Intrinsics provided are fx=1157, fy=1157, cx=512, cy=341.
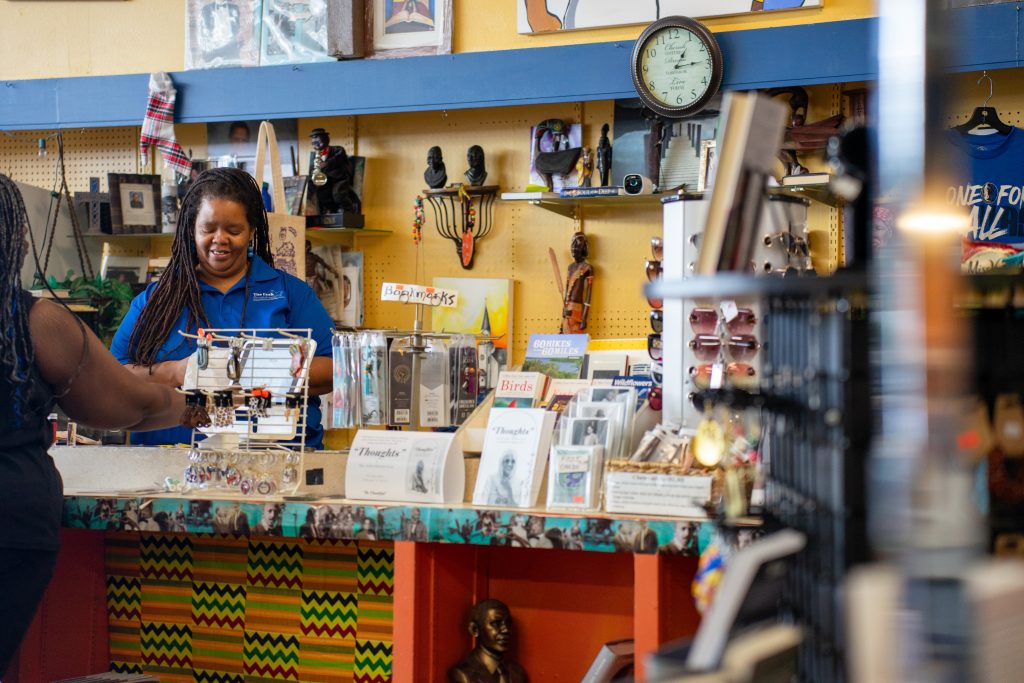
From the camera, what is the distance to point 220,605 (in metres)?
3.03

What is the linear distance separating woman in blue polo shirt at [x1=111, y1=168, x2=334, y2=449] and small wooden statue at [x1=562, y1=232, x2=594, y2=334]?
65.7 inches

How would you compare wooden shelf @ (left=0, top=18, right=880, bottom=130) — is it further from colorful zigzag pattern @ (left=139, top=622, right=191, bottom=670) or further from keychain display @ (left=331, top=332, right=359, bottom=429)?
colorful zigzag pattern @ (left=139, top=622, right=191, bottom=670)

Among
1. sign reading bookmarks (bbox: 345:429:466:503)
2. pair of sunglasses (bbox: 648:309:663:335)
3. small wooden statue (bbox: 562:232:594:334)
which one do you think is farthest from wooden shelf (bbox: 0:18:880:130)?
sign reading bookmarks (bbox: 345:429:466:503)

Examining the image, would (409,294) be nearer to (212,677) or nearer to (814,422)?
(212,677)

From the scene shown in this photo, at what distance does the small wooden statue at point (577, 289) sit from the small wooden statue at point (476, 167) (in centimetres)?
53

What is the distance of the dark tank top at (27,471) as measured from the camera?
2.41 m

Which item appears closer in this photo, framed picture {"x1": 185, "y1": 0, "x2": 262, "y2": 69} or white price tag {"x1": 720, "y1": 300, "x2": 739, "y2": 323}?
white price tag {"x1": 720, "y1": 300, "x2": 739, "y2": 323}

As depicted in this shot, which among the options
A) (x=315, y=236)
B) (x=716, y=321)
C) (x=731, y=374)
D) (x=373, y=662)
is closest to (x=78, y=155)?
(x=315, y=236)

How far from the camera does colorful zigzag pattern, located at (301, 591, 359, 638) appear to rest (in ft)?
9.46

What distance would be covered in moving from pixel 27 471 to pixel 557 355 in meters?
1.56

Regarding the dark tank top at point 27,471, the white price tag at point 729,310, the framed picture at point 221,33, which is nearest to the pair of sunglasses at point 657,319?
the white price tag at point 729,310

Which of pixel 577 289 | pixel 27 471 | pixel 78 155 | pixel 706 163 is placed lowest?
→ pixel 27 471

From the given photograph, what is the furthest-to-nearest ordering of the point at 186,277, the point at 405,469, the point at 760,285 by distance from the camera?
the point at 186,277, the point at 405,469, the point at 760,285

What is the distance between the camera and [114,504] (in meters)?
2.78
